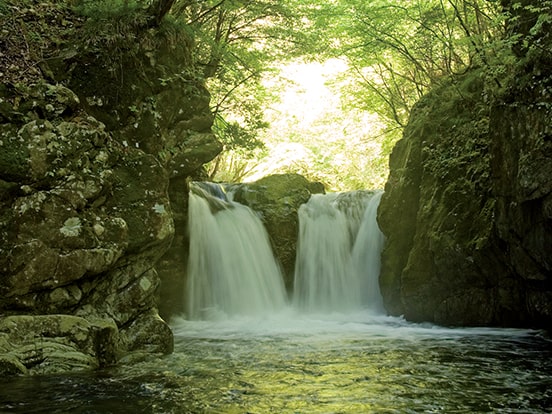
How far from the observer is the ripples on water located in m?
3.79

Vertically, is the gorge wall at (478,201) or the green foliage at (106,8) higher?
the green foliage at (106,8)

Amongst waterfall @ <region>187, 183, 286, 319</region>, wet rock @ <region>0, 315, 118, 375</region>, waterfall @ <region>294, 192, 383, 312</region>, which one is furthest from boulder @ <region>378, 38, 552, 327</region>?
wet rock @ <region>0, 315, 118, 375</region>

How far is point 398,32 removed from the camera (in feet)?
36.7

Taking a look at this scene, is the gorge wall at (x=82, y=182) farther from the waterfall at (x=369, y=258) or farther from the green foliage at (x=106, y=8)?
the waterfall at (x=369, y=258)

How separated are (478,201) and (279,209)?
5973 mm

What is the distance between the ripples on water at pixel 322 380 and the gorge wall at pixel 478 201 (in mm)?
938

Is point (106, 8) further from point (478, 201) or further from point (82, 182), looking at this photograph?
point (478, 201)

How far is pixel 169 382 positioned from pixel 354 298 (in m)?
8.08

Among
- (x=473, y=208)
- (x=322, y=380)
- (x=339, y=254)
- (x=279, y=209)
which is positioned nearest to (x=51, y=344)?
(x=322, y=380)

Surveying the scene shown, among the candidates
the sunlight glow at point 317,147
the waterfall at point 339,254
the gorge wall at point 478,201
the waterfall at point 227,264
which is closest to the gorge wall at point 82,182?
the waterfall at point 227,264

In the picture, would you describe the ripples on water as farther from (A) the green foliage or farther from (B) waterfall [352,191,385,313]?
(A) the green foliage

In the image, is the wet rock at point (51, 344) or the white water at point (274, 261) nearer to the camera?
the wet rock at point (51, 344)

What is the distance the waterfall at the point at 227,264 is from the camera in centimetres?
1088

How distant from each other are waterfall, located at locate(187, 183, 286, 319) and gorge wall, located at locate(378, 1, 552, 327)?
9.78ft
